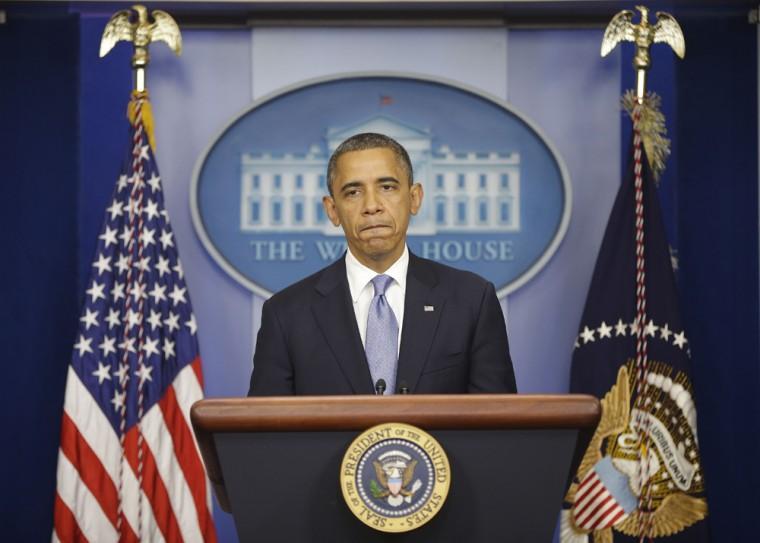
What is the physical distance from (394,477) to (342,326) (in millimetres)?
693

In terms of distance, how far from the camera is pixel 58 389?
445cm

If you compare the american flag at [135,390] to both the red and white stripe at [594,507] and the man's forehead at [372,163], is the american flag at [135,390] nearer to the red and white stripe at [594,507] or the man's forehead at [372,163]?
the red and white stripe at [594,507]

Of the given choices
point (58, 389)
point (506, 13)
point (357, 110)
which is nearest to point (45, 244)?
point (58, 389)

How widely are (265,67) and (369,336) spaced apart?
2346 millimetres

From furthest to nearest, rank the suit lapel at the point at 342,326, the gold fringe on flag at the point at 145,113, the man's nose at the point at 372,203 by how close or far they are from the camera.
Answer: the gold fringe on flag at the point at 145,113, the man's nose at the point at 372,203, the suit lapel at the point at 342,326

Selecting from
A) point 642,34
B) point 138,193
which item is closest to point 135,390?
point 138,193

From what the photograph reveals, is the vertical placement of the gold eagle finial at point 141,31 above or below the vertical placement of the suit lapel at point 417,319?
above

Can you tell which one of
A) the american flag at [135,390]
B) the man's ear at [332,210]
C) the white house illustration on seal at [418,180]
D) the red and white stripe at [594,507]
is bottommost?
the red and white stripe at [594,507]

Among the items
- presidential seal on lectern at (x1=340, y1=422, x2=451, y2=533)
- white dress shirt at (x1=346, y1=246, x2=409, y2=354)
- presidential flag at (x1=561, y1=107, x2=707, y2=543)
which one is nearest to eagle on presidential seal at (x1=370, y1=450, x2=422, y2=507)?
presidential seal on lectern at (x1=340, y1=422, x2=451, y2=533)

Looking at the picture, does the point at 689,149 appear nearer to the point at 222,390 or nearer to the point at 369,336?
the point at 222,390

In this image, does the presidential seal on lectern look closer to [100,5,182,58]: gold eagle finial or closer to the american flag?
the american flag

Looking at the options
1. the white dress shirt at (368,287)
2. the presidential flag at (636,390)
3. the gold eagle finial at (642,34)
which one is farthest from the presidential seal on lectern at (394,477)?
the gold eagle finial at (642,34)

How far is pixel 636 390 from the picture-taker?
4.12 m

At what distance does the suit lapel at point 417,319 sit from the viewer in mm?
2270
